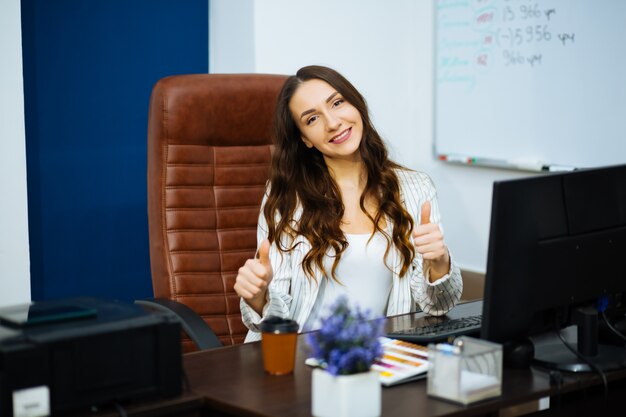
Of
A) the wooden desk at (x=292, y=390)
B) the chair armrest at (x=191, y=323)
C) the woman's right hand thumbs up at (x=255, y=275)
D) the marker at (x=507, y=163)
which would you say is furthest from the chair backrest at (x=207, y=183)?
the marker at (x=507, y=163)

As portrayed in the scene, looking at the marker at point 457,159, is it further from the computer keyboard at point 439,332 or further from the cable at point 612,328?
the cable at point 612,328

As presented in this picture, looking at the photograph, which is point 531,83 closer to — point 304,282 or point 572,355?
point 304,282

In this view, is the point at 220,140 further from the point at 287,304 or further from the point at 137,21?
the point at 137,21

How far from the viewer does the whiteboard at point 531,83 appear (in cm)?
320

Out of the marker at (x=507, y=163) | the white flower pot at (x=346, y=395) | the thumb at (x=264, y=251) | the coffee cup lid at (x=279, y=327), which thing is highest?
the marker at (x=507, y=163)

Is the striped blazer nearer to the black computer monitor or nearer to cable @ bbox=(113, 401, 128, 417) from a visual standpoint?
the black computer monitor

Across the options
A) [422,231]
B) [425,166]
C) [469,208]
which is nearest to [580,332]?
[422,231]

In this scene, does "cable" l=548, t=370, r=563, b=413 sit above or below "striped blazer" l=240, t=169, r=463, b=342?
below

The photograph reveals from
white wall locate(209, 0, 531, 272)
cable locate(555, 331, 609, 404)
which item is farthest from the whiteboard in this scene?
cable locate(555, 331, 609, 404)

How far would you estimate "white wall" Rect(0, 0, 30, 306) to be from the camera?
3.16 m

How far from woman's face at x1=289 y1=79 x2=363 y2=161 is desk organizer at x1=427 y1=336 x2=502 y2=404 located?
859 mm

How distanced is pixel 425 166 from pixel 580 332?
2337mm

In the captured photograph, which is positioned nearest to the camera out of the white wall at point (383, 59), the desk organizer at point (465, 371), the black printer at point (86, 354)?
the black printer at point (86, 354)

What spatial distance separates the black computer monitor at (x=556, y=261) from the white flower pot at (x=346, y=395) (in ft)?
0.98
